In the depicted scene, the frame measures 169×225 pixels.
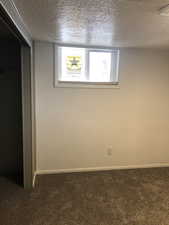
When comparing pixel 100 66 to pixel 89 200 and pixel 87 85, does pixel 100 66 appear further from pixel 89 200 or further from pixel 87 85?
pixel 89 200

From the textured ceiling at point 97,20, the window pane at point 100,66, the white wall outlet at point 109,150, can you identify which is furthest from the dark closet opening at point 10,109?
the white wall outlet at point 109,150

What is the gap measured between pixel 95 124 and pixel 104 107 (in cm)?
33

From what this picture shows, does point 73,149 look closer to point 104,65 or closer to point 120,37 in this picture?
point 104,65

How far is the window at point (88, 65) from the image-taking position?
10.0ft

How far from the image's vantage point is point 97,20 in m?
1.75

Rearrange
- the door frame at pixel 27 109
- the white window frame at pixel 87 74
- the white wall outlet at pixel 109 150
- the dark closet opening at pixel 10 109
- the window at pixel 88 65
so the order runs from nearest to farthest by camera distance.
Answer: the door frame at pixel 27 109 < the dark closet opening at pixel 10 109 < the white window frame at pixel 87 74 < the window at pixel 88 65 < the white wall outlet at pixel 109 150

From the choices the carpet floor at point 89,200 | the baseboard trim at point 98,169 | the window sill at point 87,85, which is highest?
the window sill at point 87,85

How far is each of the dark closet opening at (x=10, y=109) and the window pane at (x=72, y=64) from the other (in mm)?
698

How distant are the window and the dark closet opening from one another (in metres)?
0.68

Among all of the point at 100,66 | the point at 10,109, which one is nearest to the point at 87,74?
the point at 100,66

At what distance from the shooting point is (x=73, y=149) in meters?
3.19

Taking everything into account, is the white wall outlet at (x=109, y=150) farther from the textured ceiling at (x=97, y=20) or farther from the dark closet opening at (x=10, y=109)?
the textured ceiling at (x=97, y=20)

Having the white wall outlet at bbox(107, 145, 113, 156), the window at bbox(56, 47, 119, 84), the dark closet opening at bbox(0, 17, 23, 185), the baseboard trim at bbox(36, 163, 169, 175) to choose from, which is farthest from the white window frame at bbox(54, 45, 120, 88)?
the baseboard trim at bbox(36, 163, 169, 175)

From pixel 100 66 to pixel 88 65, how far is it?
212mm
